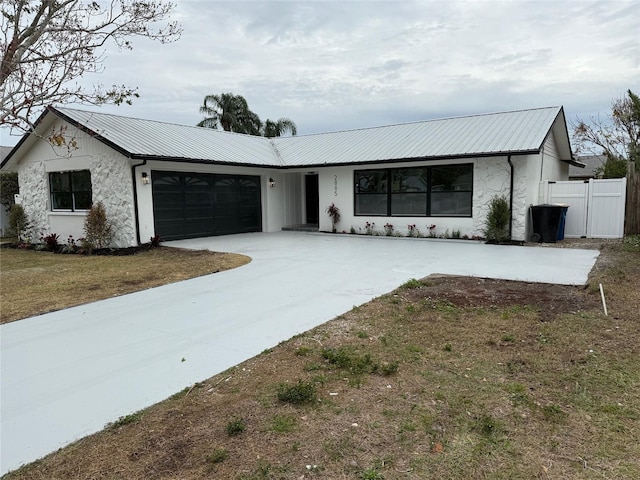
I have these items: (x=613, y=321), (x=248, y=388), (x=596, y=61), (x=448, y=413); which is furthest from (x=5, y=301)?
(x=596, y=61)

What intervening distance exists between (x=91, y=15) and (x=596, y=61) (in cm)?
1645

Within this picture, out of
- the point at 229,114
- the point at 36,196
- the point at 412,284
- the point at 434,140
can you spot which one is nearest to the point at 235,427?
the point at 412,284

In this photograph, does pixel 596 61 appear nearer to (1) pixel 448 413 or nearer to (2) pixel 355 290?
(2) pixel 355 290

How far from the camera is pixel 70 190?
13797 millimetres

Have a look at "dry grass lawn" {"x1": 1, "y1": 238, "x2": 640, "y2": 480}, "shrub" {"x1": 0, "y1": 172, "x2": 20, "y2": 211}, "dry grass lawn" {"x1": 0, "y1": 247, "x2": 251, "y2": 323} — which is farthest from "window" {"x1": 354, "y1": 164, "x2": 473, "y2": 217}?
"shrub" {"x1": 0, "y1": 172, "x2": 20, "y2": 211}

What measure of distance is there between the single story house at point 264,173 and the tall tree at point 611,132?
997 centimetres

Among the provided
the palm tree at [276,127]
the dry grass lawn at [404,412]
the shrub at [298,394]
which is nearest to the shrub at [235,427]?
the dry grass lawn at [404,412]

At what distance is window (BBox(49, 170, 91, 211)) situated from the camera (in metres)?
13.2

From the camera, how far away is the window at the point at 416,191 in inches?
511

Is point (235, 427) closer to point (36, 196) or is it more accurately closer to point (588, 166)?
point (36, 196)

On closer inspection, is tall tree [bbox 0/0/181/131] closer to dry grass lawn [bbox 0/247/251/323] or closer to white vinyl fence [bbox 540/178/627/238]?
dry grass lawn [bbox 0/247/251/323]

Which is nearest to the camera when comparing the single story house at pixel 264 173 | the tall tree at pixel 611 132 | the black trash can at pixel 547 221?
the black trash can at pixel 547 221

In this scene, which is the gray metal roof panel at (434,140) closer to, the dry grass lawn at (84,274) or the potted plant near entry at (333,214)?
the potted plant near entry at (333,214)

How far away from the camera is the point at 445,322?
505cm
